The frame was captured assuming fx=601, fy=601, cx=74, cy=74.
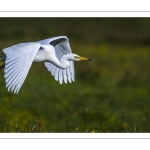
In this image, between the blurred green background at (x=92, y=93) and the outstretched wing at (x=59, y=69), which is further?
the blurred green background at (x=92, y=93)

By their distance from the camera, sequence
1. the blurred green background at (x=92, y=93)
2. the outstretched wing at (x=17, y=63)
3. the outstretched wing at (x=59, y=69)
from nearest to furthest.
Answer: the outstretched wing at (x=17, y=63) < the outstretched wing at (x=59, y=69) < the blurred green background at (x=92, y=93)

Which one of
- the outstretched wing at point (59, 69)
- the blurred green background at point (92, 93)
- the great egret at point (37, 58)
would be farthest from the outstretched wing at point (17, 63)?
the outstretched wing at point (59, 69)

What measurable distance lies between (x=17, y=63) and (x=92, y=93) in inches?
262

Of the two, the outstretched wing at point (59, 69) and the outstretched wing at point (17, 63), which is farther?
the outstretched wing at point (59, 69)

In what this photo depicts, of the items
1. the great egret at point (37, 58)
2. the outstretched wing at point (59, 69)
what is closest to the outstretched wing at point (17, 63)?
the great egret at point (37, 58)

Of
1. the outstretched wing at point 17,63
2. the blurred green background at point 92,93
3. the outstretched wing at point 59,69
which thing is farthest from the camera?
the blurred green background at point 92,93

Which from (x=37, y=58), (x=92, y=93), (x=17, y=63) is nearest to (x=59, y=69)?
(x=37, y=58)

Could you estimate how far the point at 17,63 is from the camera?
701 cm

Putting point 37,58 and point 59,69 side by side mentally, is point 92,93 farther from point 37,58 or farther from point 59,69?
point 37,58

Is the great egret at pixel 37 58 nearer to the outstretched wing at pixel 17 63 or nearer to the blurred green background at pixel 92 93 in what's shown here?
the outstretched wing at pixel 17 63

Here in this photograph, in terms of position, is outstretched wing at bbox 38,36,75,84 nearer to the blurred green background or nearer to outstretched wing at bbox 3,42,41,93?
the blurred green background

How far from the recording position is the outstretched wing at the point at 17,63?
681 centimetres
